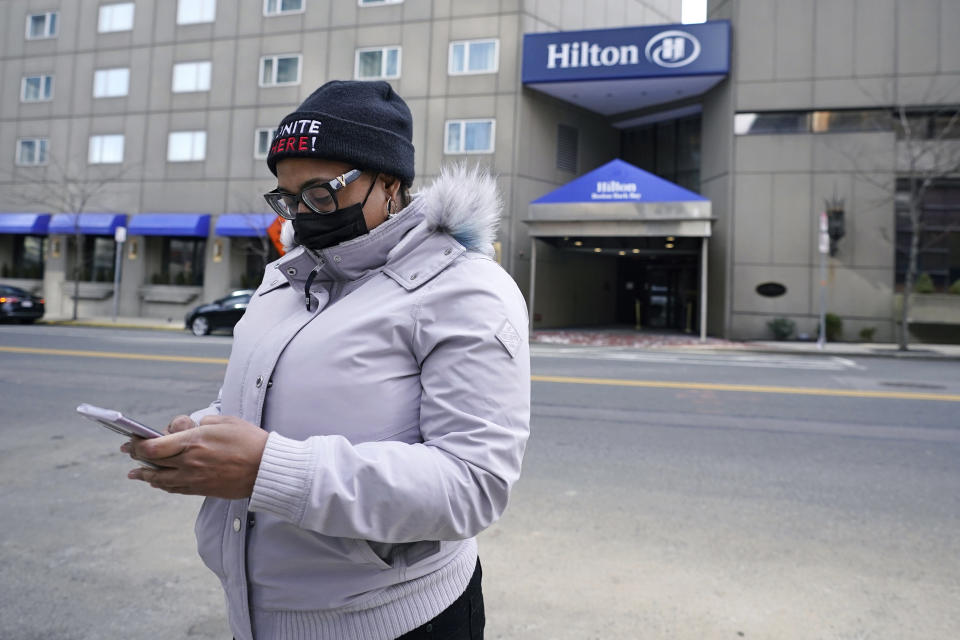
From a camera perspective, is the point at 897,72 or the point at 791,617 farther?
the point at 897,72

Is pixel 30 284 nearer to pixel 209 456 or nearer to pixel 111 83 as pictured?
pixel 111 83

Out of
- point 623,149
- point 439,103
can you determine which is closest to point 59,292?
point 439,103

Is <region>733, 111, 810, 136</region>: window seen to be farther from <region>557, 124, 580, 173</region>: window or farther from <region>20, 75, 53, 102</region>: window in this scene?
<region>20, 75, 53, 102</region>: window

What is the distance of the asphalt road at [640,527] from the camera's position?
3.35m

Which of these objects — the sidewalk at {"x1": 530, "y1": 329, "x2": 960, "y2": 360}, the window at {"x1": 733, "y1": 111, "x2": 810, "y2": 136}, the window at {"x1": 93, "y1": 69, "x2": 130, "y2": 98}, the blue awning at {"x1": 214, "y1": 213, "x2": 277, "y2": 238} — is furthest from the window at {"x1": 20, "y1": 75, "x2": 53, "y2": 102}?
the window at {"x1": 733, "y1": 111, "x2": 810, "y2": 136}

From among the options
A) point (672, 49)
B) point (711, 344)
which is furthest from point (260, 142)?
point (711, 344)

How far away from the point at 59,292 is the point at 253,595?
1332 inches

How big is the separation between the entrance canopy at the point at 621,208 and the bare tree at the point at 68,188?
18593 mm

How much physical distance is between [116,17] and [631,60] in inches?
868

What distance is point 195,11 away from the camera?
28.9 metres

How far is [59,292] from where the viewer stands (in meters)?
30.4

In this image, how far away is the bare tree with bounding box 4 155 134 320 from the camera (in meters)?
29.5

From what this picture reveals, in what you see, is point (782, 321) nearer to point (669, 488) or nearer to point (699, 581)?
point (669, 488)

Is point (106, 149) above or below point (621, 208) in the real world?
above
